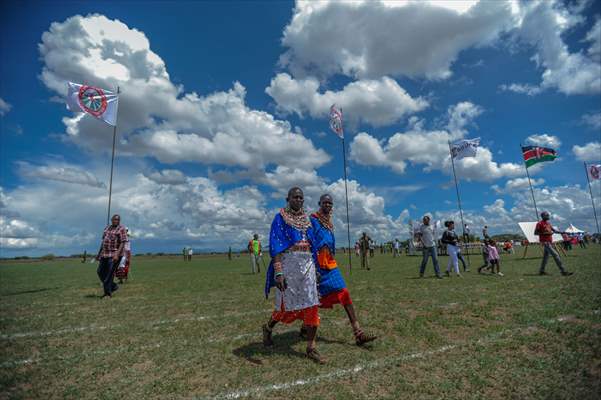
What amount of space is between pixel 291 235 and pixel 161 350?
2608 millimetres

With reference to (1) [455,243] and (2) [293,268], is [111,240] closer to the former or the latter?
(2) [293,268]

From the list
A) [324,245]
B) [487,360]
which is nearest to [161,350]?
[324,245]

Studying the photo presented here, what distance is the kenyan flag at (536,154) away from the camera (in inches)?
945

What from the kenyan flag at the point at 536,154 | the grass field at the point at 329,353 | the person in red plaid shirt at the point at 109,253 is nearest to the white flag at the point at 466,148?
the kenyan flag at the point at 536,154

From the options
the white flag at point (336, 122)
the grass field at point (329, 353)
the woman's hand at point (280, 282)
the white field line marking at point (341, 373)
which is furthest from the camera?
the white flag at point (336, 122)

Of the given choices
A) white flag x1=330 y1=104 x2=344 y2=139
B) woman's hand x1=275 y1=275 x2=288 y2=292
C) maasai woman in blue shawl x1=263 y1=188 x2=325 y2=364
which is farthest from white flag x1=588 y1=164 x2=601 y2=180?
woman's hand x1=275 y1=275 x2=288 y2=292

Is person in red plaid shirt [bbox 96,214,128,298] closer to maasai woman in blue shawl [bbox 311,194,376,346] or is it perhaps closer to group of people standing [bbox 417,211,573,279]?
maasai woman in blue shawl [bbox 311,194,376,346]

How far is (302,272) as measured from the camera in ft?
15.7

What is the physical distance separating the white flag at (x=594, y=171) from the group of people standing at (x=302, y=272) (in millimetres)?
41063

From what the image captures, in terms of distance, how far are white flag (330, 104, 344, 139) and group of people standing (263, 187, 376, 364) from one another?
13731mm

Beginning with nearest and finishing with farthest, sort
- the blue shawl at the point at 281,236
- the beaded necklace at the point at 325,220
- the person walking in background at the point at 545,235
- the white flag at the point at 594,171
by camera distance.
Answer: the blue shawl at the point at 281,236 < the beaded necklace at the point at 325,220 < the person walking in background at the point at 545,235 < the white flag at the point at 594,171

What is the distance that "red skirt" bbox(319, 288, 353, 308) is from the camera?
5155 millimetres

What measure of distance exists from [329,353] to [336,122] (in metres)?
15.5

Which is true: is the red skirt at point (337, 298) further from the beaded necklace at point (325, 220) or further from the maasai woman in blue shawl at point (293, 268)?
the beaded necklace at point (325, 220)
